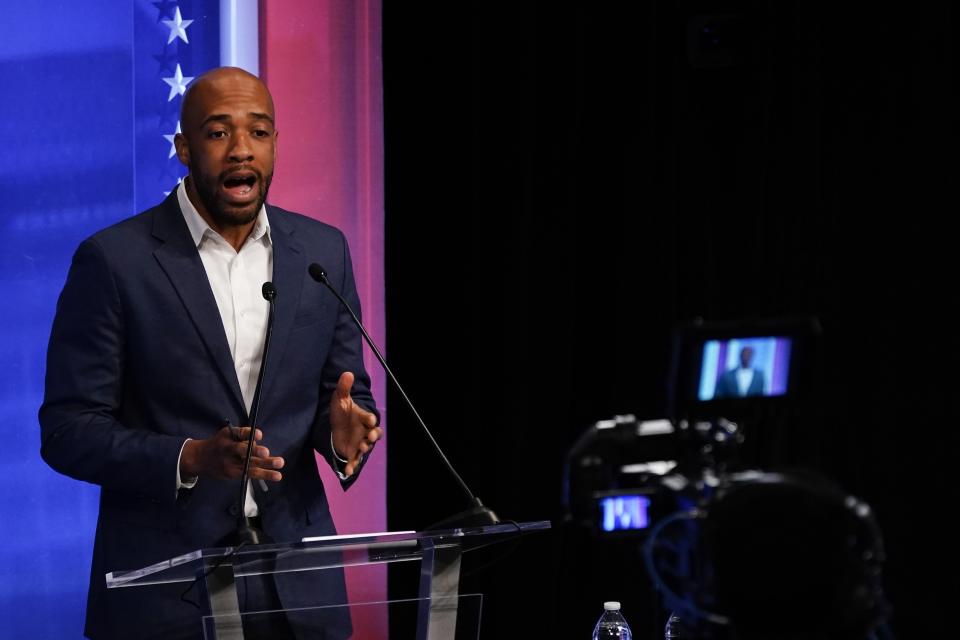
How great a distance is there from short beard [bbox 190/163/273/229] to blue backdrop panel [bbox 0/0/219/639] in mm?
893

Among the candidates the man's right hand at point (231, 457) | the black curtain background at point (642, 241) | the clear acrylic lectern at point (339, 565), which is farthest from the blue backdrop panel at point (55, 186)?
the clear acrylic lectern at point (339, 565)

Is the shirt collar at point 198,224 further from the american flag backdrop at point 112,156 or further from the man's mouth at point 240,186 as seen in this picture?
the american flag backdrop at point 112,156

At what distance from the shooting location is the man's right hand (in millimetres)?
2164

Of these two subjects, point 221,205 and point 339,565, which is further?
point 221,205

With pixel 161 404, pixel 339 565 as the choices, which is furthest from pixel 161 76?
pixel 339 565

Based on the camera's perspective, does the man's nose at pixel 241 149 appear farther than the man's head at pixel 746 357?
Yes

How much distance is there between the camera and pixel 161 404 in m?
2.54

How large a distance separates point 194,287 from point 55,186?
105 centimetres

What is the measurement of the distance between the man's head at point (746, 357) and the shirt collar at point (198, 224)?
1.45 metres

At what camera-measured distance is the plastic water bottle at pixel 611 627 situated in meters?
3.42

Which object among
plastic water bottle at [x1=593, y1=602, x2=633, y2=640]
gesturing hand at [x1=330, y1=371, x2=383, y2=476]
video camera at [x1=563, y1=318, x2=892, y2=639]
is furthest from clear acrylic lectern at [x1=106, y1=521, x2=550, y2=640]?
plastic water bottle at [x1=593, y1=602, x2=633, y2=640]

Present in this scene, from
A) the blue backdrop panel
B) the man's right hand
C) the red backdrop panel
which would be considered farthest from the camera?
the red backdrop panel

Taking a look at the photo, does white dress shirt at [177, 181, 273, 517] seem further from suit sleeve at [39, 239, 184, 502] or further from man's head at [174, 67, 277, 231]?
suit sleeve at [39, 239, 184, 502]

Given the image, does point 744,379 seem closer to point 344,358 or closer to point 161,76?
point 344,358
